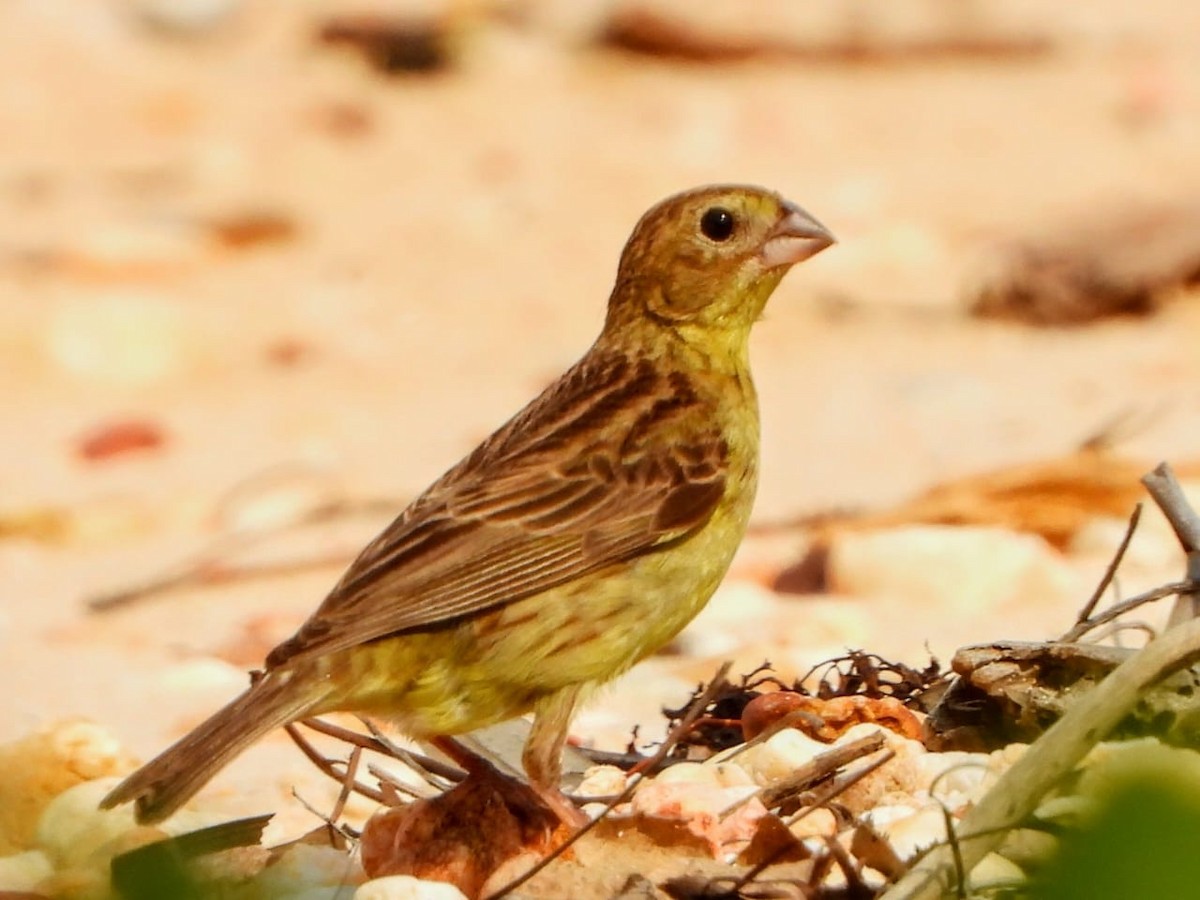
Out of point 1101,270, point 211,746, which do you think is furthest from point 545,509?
point 1101,270

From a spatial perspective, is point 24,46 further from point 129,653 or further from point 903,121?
point 129,653

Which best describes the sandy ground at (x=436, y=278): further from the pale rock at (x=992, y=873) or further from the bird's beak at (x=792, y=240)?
the pale rock at (x=992, y=873)

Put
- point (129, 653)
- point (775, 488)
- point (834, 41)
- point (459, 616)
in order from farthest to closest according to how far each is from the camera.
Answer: point (834, 41) < point (775, 488) < point (129, 653) < point (459, 616)

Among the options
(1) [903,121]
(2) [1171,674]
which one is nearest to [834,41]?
(1) [903,121]

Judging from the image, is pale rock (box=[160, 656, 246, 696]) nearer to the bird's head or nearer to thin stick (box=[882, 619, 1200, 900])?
the bird's head

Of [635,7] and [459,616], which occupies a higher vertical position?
[635,7]

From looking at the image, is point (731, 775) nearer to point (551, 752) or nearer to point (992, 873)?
point (551, 752)

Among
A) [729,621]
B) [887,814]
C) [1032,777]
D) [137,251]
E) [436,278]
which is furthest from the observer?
[137,251]
